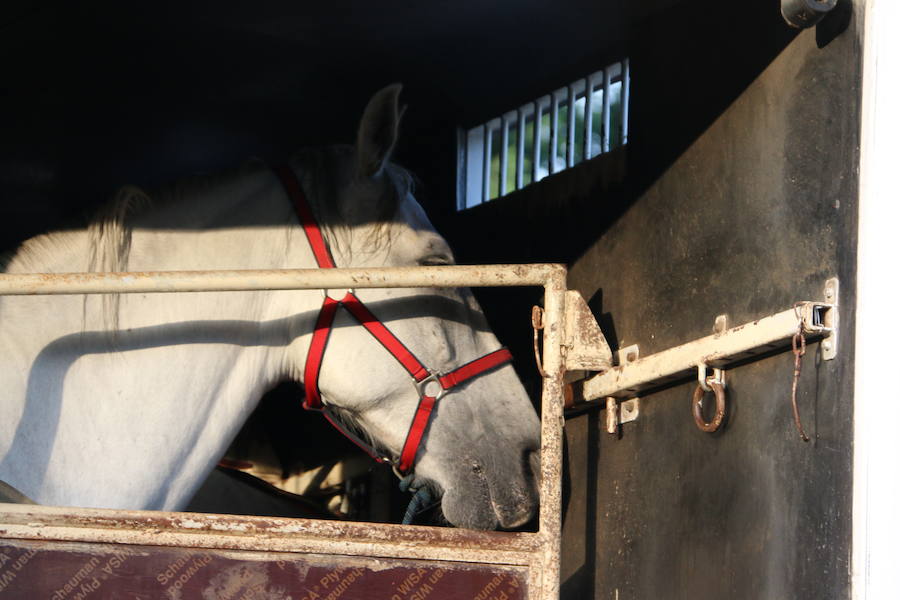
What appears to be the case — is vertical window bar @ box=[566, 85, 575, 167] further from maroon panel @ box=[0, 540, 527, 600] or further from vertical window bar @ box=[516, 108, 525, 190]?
maroon panel @ box=[0, 540, 527, 600]

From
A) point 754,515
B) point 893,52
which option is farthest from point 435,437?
point 893,52

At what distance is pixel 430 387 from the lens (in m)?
2.35

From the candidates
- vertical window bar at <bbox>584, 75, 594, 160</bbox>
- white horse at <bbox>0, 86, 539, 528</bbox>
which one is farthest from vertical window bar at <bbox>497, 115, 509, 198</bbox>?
white horse at <bbox>0, 86, 539, 528</bbox>

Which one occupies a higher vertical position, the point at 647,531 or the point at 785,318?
the point at 785,318

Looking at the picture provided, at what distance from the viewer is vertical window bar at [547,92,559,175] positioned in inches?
135

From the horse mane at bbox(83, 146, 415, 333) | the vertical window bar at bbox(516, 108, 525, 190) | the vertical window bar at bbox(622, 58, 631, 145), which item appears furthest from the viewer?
the vertical window bar at bbox(516, 108, 525, 190)

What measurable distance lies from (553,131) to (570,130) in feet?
0.40

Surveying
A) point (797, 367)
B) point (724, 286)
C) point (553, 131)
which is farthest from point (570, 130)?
point (797, 367)

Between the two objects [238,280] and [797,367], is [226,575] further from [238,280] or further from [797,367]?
[797,367]

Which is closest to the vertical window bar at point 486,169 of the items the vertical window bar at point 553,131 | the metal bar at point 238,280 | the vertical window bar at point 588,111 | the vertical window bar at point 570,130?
the vertical window bar at point 553,131

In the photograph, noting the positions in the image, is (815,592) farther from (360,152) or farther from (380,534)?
(360,152)

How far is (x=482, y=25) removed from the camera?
10.7 ft

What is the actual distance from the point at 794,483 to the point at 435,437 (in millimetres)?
961

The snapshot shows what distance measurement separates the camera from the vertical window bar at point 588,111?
321cm
